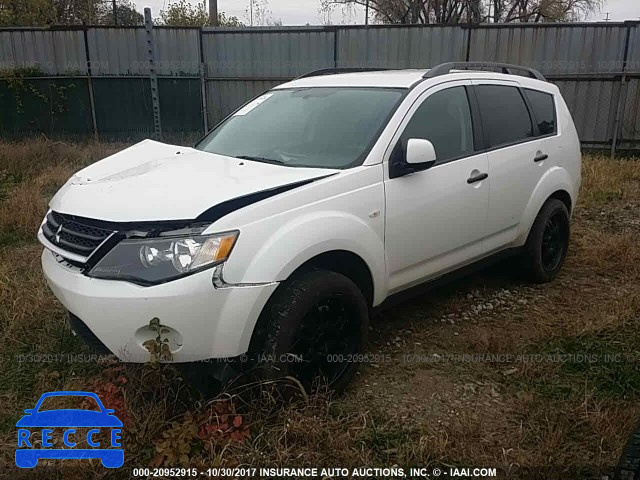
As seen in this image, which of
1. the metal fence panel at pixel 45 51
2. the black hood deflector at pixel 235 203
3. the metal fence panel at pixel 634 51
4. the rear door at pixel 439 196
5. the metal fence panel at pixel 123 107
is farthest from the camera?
the metal fence panel at pixel 45 51

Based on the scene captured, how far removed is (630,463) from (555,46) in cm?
997

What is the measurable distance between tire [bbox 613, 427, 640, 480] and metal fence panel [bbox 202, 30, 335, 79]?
31.9 feet

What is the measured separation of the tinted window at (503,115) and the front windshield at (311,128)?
2.78 feet

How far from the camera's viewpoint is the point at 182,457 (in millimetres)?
2455

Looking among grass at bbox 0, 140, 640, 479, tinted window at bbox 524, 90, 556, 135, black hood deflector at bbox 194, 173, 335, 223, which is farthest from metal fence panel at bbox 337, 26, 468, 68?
black hood deflector at bbox 194, 173, 335, 223

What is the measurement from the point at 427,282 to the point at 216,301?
1647mm

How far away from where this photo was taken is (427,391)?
3.16m

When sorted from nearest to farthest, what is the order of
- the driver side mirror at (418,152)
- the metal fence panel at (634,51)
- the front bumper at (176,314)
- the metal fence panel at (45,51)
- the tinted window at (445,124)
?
the front bumper at (176,314), the driver side mirror at (418,152), the tinted window at (445,124), the metal fence panel at (634,51), the metal fence panel at (45,51)

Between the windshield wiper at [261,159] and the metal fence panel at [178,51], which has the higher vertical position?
the metal fence panel at [178,51]

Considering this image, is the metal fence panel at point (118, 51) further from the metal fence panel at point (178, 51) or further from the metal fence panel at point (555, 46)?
the metal fence panel at point (555, 46)

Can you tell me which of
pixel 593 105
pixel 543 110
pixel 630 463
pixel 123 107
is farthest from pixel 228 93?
pixel 630 463

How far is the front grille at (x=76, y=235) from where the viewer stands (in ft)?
8.74

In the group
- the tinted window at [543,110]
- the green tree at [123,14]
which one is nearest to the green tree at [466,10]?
the green tree at [123,14]

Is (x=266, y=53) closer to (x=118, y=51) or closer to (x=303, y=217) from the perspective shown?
(x=118, y=51)
